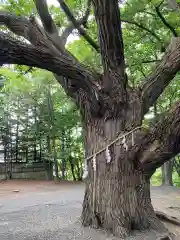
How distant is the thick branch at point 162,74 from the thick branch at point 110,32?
461mm

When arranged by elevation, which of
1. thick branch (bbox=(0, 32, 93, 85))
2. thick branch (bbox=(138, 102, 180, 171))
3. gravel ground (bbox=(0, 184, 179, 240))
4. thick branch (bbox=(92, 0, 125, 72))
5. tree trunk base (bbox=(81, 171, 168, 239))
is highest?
thick branch (bbox=(92, 0, 125, 72))

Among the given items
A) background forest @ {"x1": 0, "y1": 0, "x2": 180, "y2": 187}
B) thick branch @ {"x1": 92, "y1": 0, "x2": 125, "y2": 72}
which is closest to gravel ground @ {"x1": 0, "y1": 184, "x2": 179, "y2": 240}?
thick branch @ {"x1": 92, "y1": 0, "x2": 125, "y2": 72}

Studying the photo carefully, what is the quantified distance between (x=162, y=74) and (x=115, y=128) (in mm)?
902

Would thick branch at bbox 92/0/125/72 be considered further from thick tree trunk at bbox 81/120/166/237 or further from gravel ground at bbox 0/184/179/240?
gravel ground at bbox 0/184/179/240

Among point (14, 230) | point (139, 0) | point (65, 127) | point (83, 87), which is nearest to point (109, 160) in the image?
point (83, 87)

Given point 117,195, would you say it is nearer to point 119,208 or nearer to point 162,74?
point 119,208

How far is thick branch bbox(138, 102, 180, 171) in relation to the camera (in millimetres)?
2619

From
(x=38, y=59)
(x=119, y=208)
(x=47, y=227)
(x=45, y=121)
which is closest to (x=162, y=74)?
(x=38, y=59)

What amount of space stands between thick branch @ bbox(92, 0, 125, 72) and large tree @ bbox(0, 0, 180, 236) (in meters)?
0.01

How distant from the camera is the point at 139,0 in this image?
4969 millimetres

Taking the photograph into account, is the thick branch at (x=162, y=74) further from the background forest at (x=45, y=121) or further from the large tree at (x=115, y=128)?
the background forest at (x=45, y=121)

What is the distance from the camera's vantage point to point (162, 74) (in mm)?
A: 3117

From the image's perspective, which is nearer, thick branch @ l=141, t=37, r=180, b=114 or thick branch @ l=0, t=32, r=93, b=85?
thick branch @ l=0, t=32, r=93, b=85

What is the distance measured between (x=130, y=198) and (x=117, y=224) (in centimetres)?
33
